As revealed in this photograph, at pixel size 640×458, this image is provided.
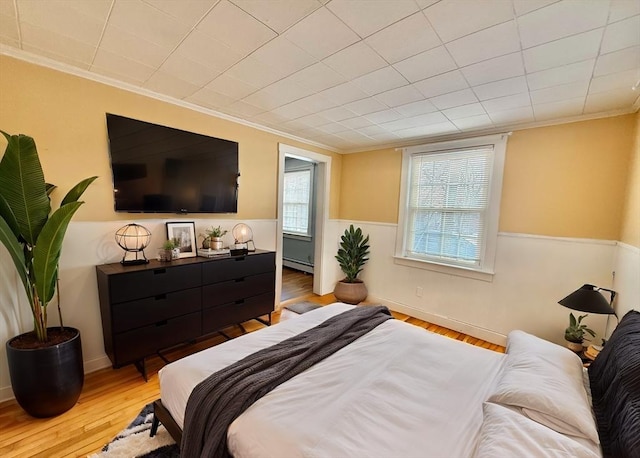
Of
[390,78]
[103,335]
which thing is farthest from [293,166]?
[103,335]

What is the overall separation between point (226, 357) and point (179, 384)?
9.6 inches

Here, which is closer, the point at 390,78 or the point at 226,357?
the point at 226,357

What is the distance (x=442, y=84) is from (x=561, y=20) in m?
0.76

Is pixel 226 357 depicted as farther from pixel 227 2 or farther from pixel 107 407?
pixel 227 2

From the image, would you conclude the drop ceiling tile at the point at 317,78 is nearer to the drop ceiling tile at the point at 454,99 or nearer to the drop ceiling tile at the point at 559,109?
the drop ceiling tile at the point at 454,99

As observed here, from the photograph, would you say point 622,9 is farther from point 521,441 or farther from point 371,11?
point 521,441

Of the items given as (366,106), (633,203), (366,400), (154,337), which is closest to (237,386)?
(366,400)

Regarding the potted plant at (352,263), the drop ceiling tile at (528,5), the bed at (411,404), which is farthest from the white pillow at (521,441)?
the potted plant at (352,263)

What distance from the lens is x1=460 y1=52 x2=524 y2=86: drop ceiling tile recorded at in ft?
5.48

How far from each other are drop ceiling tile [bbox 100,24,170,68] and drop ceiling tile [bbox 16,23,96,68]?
0.52 feet

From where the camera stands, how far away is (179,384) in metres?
1.36

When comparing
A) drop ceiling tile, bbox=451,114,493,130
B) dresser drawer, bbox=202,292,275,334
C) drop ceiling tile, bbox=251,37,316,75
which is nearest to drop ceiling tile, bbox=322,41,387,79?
drop ceiling tile, bbox=251,37,316,75

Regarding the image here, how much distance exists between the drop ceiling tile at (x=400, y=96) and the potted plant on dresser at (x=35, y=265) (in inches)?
92.4

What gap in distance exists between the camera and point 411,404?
122 centimetres
